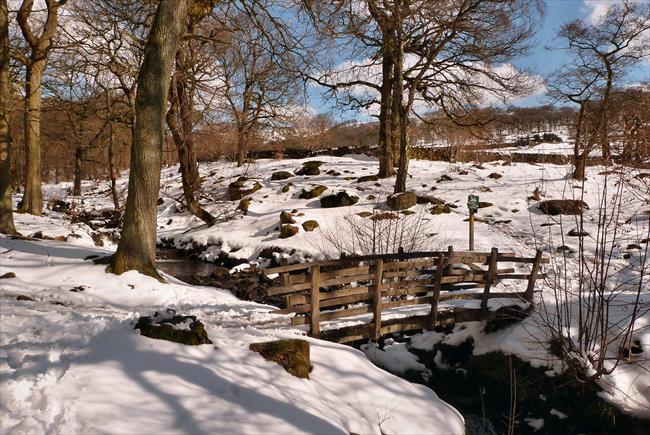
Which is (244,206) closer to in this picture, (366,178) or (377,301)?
(366,178)

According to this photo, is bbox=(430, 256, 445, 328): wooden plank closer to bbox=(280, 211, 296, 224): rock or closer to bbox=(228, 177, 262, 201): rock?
bbox=(280, 211, 296, 224): rock

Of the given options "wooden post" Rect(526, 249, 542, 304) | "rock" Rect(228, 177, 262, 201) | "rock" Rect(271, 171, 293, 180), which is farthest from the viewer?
"rock" Rect(271, 171, 293, 180)

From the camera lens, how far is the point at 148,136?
646cm

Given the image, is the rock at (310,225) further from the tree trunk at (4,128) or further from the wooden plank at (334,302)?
the tree trunk at (4,128)

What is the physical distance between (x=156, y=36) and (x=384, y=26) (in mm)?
10950

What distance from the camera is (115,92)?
1499 centimetres

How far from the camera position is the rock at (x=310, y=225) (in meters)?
13.9

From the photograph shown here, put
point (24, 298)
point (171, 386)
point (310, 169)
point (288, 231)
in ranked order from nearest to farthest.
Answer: point (171, 386), point (24, 298), point (288, 231), point (310, 169)

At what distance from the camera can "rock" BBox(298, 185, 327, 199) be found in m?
17.3

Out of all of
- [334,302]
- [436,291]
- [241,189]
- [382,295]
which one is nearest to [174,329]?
[334,302]

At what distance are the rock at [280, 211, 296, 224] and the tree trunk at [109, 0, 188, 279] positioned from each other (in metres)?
7.83

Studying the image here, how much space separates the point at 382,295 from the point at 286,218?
27.3ft

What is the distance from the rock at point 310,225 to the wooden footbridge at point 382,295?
6477mm

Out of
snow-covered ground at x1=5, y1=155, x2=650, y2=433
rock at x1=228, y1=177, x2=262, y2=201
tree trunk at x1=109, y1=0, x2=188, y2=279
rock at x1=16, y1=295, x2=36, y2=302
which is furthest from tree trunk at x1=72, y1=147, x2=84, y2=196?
rock at x1=16, y1=295, x2=36, y2=302
